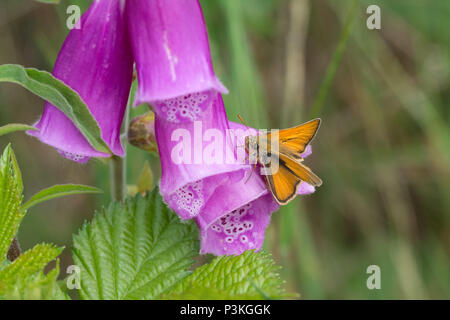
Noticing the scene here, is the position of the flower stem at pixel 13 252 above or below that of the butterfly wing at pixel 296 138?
below

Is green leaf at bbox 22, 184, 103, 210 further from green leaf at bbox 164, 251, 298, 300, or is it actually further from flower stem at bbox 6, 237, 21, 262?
green leaf at bbox 164, 251, 298, 300

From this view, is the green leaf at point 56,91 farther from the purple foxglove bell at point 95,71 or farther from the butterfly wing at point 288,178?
the butterfly wing at point 288,178

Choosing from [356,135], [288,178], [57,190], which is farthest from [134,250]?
[356,135]

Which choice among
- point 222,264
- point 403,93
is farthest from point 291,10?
point 222,264

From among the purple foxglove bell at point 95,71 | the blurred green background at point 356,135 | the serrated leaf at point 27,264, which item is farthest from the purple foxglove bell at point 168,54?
the blurred green background at point 356,135

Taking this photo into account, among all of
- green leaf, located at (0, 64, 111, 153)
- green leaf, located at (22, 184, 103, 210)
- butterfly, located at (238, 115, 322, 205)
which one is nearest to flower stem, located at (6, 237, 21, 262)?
green leaf, located at (22, 184, 103, 210)

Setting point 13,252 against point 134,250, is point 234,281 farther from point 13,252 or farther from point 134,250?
point 13,252
